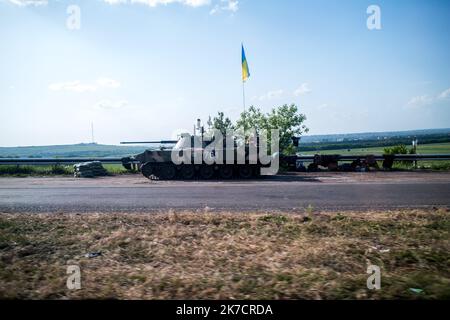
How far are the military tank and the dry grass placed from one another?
9312 mm

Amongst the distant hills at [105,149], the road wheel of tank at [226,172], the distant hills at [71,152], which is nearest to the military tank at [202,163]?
the road wheel of tank at [226,172]

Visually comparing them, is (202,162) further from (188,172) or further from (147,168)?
(147,168)

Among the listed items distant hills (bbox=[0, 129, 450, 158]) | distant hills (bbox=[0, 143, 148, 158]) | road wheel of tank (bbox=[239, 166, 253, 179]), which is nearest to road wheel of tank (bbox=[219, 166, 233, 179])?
road wheel of tank (bbox=[239, 166, 253, 179])

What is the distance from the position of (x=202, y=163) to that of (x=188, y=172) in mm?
830

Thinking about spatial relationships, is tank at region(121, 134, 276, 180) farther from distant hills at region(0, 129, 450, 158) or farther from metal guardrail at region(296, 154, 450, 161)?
metal guardrail at region(296, 154, 450, 161)

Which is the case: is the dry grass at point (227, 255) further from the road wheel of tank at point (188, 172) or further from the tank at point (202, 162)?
the road wheel of tank at point (188, 172)

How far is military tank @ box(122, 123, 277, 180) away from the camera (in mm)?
16375

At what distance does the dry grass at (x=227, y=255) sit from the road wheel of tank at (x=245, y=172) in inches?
374

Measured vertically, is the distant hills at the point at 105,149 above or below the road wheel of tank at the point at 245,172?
above

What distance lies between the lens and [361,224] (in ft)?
20.5

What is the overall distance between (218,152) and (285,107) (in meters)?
9.10

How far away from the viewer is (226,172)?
16625 millimetres

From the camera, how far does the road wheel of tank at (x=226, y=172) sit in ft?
54.5
